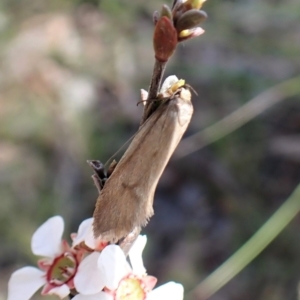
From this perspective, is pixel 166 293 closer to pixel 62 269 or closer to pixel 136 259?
pixel 136 259

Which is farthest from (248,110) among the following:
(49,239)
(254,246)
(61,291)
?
(61,291)

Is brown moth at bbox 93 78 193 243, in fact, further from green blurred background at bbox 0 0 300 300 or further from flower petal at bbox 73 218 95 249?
green blurred background at bbox 0 0 300 300

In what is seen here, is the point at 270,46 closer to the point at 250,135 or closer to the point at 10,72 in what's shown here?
the point at 250,135

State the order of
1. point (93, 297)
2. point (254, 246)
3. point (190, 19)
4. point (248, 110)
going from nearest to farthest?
point (190, 19)
point (93, 297)
point (254, 246)
point (248, 110)

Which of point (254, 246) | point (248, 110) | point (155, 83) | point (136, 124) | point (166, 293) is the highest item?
point (136, 124)

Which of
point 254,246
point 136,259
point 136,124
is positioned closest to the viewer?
point 136,259

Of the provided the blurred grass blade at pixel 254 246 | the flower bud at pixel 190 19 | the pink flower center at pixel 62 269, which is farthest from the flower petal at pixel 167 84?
the blurred grass blade at pixel 254 246
